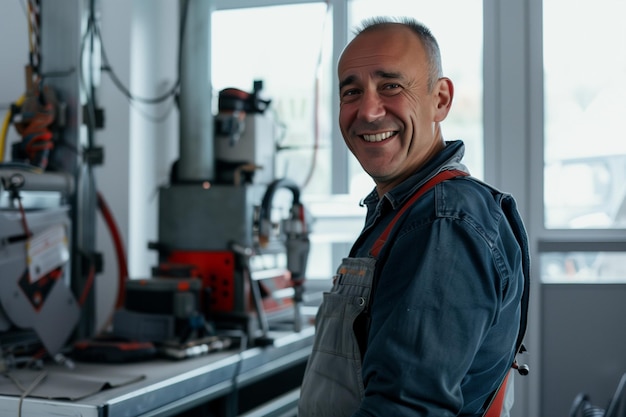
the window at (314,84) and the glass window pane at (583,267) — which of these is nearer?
the glass window pane at (583,267)

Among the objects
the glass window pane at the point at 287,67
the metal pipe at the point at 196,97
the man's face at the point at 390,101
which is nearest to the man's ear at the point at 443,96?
the man's face at the point at 390,101

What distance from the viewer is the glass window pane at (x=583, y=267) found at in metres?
3.29

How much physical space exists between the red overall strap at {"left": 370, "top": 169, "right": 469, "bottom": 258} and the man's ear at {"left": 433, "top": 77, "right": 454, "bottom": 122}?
0.14 meters

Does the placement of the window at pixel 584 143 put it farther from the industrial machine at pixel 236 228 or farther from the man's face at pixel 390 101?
the man's face at pixel 390 101

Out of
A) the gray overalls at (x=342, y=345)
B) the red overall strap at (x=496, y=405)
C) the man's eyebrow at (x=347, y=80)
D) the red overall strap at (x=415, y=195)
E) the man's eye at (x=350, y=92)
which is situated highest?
the man's eyebrow at (x=347, y=80)

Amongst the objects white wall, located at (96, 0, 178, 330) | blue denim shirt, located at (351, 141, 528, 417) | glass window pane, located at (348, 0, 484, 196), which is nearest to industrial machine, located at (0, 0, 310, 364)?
white wall, located at (96, 0, 178, 330)

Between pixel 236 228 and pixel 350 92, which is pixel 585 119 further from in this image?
pixel 350 92

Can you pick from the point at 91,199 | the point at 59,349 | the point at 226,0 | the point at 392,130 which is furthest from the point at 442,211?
the point at 226,0

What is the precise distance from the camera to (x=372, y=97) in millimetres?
1145

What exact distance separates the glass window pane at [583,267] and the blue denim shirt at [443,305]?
2.43 meters

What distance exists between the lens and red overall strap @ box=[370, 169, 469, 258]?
42.6 inches

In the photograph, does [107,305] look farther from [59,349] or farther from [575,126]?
[575,126]

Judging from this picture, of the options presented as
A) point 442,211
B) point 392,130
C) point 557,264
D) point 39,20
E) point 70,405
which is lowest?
point 70,405

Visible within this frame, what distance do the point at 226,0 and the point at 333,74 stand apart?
2.17 ft
